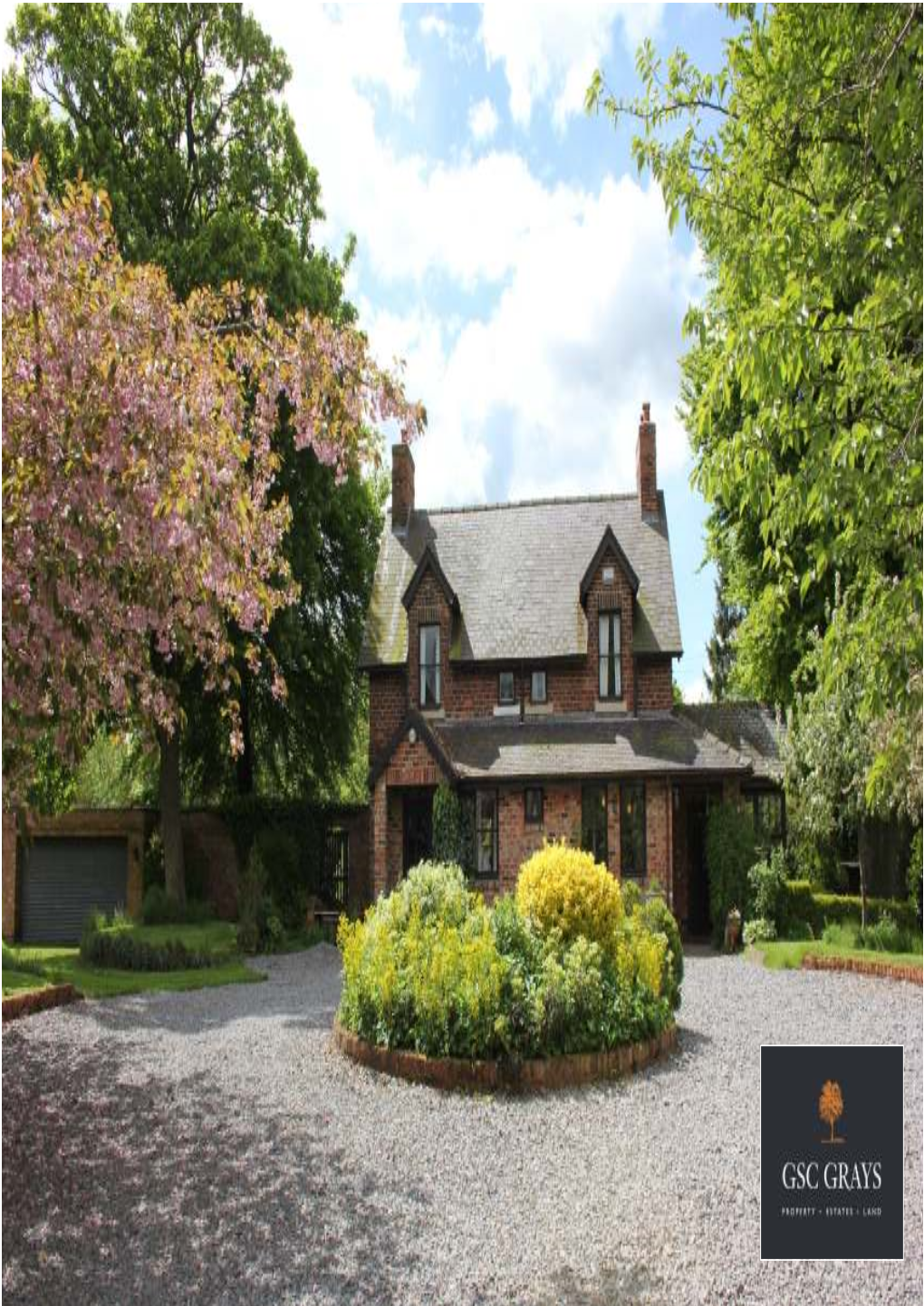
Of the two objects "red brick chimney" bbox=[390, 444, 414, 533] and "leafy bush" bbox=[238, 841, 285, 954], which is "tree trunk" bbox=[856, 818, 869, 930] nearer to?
"leafy bush" bbox=[238, 841, 285, 954]

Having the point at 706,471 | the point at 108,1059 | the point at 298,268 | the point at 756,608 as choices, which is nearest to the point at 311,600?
the point at 298,268

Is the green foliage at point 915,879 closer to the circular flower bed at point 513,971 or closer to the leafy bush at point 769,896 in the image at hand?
the leafy bush at point 769,896

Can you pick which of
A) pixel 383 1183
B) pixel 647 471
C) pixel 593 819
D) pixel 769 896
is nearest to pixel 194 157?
pixel 647 471

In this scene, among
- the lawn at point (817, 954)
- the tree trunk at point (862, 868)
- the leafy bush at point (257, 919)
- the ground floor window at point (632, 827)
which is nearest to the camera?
the lawn at point (817, 954)

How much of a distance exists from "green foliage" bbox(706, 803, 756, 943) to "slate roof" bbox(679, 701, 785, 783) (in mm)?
1176

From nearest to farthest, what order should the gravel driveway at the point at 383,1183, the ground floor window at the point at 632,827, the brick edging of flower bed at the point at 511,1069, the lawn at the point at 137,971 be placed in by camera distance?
the gravel driveway at the point at 383,1183
the brick edging of flower bed at the point at 511,1069
the lawn at the point at 137,971
the ground floor window at the point at 632,827

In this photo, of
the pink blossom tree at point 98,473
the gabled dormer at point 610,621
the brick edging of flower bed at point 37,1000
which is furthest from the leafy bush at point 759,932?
the pink blossom tree at point 98,473

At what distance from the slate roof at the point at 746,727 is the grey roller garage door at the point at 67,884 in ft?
42.2

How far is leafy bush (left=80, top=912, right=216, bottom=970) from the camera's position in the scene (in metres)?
15.7

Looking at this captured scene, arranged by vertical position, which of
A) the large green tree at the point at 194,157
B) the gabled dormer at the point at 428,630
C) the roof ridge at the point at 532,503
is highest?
the large green tree at the point at 194,157

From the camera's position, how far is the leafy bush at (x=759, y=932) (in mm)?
17391

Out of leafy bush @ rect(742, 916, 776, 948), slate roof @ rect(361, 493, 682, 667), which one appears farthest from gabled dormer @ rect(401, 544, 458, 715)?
leafy bush @ rect(742, 916, 776, 948)

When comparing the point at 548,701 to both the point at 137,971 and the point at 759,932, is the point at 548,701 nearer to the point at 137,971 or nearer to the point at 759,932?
the point at 759,932

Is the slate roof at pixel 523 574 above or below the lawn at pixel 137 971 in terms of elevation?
above
